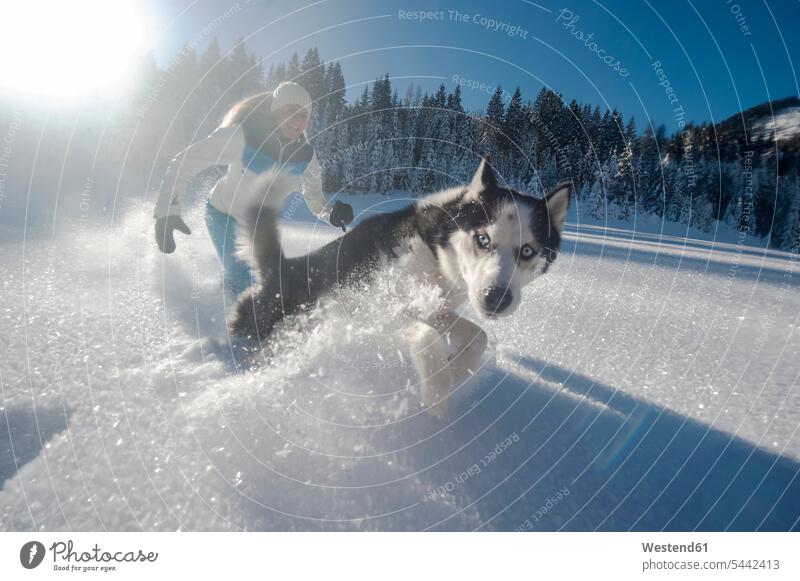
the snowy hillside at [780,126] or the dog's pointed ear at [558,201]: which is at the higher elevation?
the snowy hillside at [780,126]

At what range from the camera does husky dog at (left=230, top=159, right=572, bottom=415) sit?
2.55m

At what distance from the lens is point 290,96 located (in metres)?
3.42

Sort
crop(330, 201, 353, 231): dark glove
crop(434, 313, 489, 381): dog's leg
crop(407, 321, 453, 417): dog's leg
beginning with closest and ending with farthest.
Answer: crop(407, 321, 453, 417): dog's leg < crop(434, 313, 489, 381): dog's leg < crop(330, 201, 353, 231): dark glove

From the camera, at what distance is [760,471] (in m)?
1.80

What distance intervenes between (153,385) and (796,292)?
9.16 m

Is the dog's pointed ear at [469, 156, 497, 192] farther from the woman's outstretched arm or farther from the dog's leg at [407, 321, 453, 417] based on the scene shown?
the woman's outstretched arm

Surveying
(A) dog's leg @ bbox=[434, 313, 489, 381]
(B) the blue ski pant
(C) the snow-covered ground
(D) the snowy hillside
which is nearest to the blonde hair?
(B) the blue ski pant

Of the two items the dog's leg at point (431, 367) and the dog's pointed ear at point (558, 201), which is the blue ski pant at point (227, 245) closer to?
the dog's leg at point (431, 367)

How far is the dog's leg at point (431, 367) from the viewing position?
7.47 ft

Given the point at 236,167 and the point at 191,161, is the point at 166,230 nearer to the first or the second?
the point at 191,161

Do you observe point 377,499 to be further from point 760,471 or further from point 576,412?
point 760,471

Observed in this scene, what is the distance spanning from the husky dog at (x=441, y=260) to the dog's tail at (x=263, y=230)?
0.03 feet
